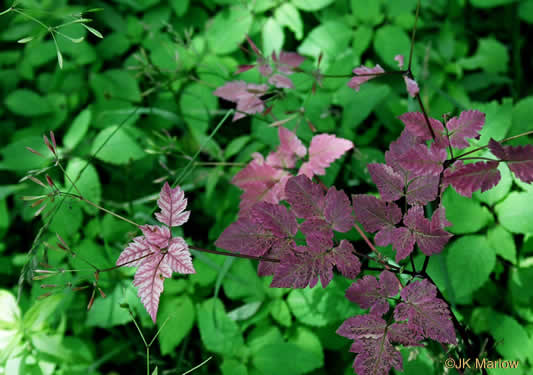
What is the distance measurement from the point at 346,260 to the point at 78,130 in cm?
130

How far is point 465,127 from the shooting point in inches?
32.5

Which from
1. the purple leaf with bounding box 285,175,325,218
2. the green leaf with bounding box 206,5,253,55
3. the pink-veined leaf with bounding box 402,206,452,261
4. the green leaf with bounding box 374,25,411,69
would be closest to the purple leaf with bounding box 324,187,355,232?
the purple leaf with bounding box 285,175,325,218

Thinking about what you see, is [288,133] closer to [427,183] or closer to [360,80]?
[360,80]

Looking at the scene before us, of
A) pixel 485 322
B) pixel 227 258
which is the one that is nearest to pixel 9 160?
pixel 227 258

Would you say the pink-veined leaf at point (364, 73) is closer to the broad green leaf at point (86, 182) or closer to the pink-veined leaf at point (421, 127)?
the pink-veined leaf at point (421, 127)

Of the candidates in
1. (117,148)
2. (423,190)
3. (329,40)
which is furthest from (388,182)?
(117,148)

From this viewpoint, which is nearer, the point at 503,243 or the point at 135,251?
the point at 135,251

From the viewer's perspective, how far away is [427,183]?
87 cm

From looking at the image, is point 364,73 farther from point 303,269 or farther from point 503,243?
point 503,243

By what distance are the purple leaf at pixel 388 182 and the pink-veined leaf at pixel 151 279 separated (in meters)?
0.50

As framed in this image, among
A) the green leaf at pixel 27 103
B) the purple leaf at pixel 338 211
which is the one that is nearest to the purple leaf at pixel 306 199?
the purple leaf at pixel 338 211

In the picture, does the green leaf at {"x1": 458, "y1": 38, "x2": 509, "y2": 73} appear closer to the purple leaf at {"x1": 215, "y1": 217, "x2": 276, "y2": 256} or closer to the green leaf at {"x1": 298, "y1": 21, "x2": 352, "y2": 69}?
the green leaf at {"x1": 298, "y1": 21, "x2": 352, "y2": 69}

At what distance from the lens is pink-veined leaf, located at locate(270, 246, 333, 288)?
80 centimetres

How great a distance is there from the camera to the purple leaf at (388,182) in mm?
878
